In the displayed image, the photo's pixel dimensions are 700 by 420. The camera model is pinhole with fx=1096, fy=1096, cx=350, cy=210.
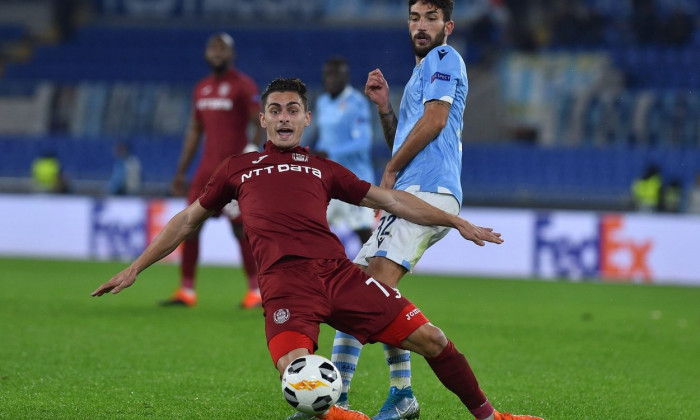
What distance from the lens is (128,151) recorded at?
2395 centimetres

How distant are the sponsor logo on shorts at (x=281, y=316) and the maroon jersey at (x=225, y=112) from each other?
533cm

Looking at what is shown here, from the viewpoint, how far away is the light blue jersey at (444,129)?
5.66 m

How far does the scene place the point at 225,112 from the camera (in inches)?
404

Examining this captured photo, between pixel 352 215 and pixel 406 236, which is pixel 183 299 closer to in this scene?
pixel 352 215

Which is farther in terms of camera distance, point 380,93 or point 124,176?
point 124,176

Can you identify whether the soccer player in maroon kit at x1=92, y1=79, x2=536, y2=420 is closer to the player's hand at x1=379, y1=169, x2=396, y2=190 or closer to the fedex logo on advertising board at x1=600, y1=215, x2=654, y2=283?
the player's hand at x1=379, y1=169, x2=396, y2=190

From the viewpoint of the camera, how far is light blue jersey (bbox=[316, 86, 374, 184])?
33.6ft

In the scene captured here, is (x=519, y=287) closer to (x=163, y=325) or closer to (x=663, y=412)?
(x=163, y=325)

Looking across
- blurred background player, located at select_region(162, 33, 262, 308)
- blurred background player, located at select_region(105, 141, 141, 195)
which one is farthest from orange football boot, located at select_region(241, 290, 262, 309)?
blurred background player, located at select_region(105, 141, 141, 195)

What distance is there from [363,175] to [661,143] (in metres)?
13.1

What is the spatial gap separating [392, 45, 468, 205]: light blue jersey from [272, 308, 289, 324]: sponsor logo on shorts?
112cm

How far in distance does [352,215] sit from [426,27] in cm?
453

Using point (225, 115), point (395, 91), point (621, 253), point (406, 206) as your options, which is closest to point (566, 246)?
point (621, 253)

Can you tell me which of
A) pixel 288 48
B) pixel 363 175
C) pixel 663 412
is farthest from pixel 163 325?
pixel 288 48
